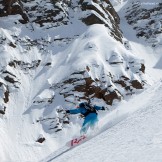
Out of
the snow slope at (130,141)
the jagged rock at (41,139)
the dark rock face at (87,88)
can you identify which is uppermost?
the snow slope at (130,141)

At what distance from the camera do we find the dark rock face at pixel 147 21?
122319 mm

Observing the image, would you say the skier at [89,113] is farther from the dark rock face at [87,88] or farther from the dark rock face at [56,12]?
the dark rock face at [56,12]

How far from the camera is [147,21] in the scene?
127m

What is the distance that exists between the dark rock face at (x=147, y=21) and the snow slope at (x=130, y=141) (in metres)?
105

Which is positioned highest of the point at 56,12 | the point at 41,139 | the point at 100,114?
the point at 56,12

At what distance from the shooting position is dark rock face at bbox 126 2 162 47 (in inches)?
4816

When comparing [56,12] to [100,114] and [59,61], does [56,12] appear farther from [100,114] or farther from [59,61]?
[100,114]

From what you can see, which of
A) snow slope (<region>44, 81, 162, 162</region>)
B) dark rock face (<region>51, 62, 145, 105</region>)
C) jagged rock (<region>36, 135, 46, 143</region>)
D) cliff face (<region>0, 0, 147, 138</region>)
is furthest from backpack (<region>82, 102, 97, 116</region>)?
dark rock face (<region>51, 62, 145, 105</region>)

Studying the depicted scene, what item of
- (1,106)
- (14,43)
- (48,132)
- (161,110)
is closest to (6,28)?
(14,43)

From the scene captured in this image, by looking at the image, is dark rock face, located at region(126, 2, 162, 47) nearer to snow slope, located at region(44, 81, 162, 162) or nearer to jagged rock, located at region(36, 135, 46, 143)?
jagged rock, located at region(36, 135, 46, 143)

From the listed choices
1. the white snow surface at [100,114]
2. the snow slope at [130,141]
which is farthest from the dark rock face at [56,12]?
the snow slope at [130,141]

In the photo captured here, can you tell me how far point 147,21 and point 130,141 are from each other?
11765 centimetres

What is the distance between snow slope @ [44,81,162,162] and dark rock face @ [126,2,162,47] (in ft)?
343

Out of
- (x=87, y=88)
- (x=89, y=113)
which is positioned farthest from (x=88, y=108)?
(x=87, y=88)
